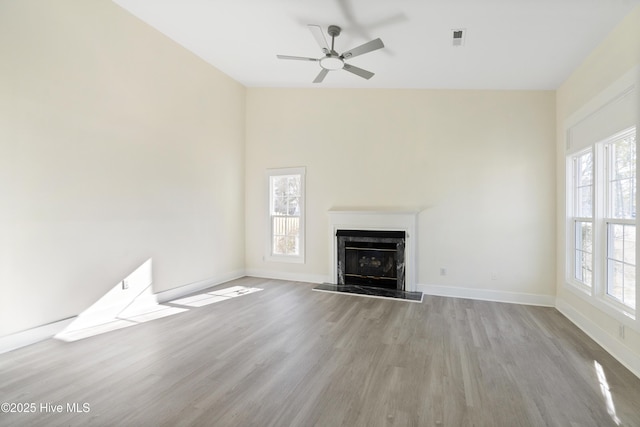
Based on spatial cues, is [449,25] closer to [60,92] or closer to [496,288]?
[496,288]

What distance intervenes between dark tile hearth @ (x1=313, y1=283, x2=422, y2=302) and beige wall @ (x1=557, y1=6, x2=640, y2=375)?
184 cm

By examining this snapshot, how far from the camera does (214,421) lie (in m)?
1.80

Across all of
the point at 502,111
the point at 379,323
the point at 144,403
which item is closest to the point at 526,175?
the point at 502,111

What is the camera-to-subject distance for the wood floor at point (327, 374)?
6.13ft

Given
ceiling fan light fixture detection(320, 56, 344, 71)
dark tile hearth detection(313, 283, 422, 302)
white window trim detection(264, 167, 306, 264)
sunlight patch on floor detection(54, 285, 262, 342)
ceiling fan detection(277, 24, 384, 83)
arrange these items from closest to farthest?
ceiling fan detection(277, 24, 384, 83), sunlight patch on floor detection(54, 285, 262, 342), ceiling fan light fixture detection(320, 56, 344, 71), dark tile hearth detection(313, 283, 422, 302), white window trim detection(264, 167, 306, 264)

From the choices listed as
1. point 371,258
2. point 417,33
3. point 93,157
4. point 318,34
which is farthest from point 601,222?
point 93,157

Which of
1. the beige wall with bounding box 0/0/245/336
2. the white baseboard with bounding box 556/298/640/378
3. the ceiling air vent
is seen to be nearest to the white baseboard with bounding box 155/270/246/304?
the beige wall with bounding box 0/0/245/336

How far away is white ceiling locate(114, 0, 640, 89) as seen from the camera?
2848 mm

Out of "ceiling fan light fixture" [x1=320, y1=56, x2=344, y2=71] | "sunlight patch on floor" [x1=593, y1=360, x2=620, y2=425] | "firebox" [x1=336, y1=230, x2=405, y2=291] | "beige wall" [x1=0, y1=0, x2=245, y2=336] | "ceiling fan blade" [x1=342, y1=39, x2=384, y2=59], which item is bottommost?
"sunlight patch on floor" [x1=593, y1=360, x2=620, y2=425]

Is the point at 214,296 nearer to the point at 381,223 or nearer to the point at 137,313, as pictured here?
the point at 137,313

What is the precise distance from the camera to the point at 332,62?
3404mm

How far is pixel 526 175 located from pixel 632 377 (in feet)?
9.00

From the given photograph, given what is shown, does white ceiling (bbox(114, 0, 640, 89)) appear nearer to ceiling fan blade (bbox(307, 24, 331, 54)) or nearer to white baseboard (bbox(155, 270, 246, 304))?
ceiling fan blade (bbox(307, 24, 331, 54))

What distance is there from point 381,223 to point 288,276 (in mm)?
2056
